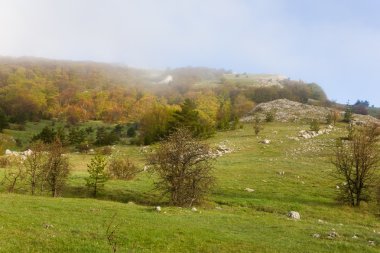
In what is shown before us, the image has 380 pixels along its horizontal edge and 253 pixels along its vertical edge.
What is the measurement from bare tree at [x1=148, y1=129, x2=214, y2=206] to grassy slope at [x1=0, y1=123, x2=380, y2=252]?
1710 mm

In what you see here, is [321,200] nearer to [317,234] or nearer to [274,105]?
[317,234]

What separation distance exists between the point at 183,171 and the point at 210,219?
7.78 meters

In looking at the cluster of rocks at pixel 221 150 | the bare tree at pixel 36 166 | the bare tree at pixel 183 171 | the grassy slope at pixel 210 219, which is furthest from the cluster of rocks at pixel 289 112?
the bare tree at pixel 36 166

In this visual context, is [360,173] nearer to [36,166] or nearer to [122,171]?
[122,171]

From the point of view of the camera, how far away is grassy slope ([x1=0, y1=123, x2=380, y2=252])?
18391mm

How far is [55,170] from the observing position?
34.4 metres

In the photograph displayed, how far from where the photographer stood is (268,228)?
23.8 meters

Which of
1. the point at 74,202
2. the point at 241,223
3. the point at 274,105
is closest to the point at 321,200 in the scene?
the point at 241,223

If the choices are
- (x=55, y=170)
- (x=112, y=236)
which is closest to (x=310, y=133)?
(x=55, y=170)

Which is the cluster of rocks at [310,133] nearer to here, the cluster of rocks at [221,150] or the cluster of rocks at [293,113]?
the cluster of rocks at [221,150]

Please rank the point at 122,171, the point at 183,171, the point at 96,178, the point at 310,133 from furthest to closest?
the point at 310,133 → the point at 122,171 → the point at 96,178 → the point at 183,171

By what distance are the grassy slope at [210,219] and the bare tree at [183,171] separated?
1.71 meters

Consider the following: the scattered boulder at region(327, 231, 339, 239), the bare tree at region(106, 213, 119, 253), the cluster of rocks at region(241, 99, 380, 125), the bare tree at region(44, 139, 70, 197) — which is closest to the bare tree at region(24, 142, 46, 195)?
the bare tree at region(44, 139, 70, 197)

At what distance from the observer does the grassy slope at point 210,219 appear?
60.3ft
